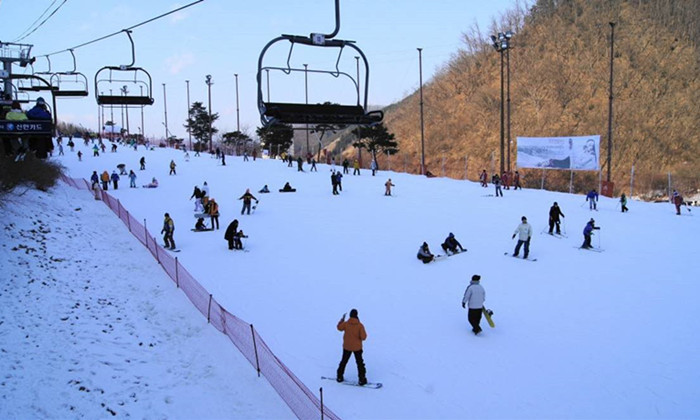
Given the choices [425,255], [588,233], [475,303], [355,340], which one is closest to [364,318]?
[475,303]

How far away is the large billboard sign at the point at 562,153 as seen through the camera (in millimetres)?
30438

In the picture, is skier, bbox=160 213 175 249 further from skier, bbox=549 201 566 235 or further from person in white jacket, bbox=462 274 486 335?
skier, bbox=549 201 566 235

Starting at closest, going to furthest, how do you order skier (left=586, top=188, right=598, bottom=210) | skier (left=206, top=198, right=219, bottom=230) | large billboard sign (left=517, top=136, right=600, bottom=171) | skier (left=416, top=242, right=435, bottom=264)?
skier (left=416, top=242, right=435, bottom=264)
skier (left=206, top=198, right=219, bottom=230)
skier (left=586, top=188, right=598, bottom=210)
large billboard sign (left=517, top=136, right=600, bottom=171)

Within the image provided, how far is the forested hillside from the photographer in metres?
59.8

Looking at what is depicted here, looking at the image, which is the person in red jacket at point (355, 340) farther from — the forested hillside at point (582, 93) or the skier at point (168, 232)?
the forested hillside at point (582, 93)

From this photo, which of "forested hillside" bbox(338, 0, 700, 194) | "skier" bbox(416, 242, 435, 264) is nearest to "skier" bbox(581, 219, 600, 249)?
"skier" bbox(416, 242, 435, 264)

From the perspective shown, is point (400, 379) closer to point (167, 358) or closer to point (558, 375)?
point (558, 375)

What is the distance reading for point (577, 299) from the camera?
12.1 metres

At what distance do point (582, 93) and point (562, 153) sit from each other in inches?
1711

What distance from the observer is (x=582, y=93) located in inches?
2699

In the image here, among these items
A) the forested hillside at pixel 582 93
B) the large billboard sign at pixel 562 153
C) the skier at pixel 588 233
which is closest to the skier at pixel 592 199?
the large billboard sign at pixel 562 153

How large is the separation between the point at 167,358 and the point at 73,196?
2006cm

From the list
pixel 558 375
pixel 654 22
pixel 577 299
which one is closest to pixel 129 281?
pixel 558 375

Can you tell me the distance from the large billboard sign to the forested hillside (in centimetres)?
2225
